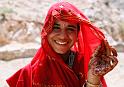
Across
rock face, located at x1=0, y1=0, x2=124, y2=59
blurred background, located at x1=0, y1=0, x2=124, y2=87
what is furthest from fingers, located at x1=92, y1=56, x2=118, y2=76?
rock face, located at x1=0, y1=0, x2=124, y2=59

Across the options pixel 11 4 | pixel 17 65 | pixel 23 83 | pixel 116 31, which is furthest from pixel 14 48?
pixel 23 83

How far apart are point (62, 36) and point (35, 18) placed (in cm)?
388

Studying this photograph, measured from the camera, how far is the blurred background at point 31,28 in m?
4.93

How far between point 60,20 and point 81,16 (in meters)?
0.14

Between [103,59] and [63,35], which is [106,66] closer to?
[103,59]

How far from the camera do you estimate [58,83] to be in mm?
2238

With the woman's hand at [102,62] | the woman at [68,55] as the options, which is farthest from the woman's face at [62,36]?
the woman's hand at [102,62]

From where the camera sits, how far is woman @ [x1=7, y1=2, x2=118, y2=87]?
2.04 metres

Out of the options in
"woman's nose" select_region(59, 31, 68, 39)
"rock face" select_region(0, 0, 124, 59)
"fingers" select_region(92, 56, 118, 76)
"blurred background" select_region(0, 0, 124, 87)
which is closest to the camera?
"fingers" select_region(92, 56, 118, 76)

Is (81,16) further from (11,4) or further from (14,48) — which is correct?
(11,4)

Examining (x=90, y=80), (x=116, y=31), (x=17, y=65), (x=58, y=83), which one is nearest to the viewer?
(x=90, y=80)

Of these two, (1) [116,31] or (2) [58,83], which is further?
(1) [116,31]

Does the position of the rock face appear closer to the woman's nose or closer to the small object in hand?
the woman's nose

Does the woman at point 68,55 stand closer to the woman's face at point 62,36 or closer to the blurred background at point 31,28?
the woman's face at point 62,36
